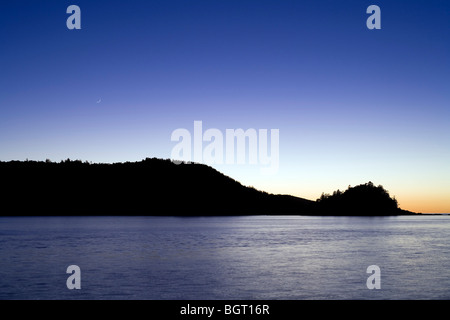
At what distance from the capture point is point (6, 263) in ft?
155

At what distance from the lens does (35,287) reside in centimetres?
3250

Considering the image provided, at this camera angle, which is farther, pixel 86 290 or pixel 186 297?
pixel 86 290

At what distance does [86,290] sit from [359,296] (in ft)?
64.6
